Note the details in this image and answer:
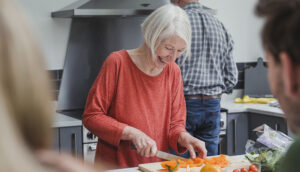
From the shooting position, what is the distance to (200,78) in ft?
9.16

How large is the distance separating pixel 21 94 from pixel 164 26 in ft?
5.45

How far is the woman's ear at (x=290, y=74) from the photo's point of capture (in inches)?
30.4

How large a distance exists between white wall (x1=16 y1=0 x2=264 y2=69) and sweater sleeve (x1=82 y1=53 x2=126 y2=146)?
1.63 meters

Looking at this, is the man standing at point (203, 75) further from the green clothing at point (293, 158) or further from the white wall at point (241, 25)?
the green clothing at point (293, 158)

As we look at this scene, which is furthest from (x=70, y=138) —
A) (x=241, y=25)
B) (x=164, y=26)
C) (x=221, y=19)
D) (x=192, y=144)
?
(x=241, y=25)

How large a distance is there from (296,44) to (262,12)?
10 centimetres

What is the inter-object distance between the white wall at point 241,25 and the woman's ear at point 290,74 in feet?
11.5

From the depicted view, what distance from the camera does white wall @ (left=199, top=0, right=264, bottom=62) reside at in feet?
14.0

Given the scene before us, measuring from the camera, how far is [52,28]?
361 centimetres

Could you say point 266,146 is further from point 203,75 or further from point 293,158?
point 293,158

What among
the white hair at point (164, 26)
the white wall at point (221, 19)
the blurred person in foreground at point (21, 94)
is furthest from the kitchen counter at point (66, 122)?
the blurred person in foreground at point (21, 94)

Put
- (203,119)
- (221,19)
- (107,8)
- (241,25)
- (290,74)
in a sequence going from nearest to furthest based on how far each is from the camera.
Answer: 1. (290,74)
2. (203,119)
3. (107,8)
4. (221,19)
5. (241,25)

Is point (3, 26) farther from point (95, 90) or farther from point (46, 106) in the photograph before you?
point (95, 90)

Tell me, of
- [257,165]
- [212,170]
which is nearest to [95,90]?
[212,170]
